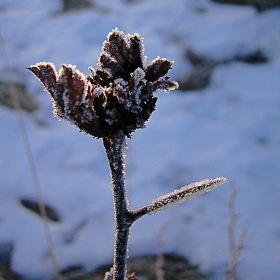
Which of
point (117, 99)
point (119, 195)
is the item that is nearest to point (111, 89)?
point (117, 99)

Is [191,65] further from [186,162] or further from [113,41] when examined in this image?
[113,41]

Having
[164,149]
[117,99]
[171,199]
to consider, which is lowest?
[171,199]

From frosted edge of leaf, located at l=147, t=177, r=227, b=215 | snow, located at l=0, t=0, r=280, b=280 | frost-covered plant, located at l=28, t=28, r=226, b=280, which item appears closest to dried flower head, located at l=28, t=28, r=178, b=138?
frost-covered plant, located at l=28, t=28, r=226, b=280

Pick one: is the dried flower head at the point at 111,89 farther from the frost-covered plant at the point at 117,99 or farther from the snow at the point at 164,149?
the snow at the point at 164,149

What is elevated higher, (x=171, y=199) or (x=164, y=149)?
(x=164, y=149)

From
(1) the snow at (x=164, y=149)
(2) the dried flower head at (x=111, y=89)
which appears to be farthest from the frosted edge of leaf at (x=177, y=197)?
(1) the snow at (x=164, y=149)

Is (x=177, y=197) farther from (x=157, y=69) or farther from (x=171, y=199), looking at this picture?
(x=157, y=69)

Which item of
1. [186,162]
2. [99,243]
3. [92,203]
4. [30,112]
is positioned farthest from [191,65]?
[99,243]
